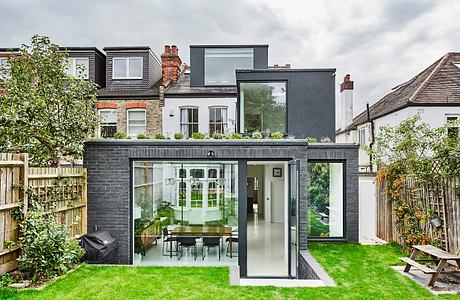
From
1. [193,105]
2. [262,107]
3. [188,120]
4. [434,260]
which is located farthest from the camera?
[188,120]

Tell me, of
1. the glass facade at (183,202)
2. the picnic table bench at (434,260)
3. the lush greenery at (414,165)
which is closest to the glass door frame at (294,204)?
the glass facade at (183,202)

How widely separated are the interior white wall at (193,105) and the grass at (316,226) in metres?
8.34

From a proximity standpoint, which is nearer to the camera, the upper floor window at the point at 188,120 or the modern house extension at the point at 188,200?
the modern house extension at the point at 188,200

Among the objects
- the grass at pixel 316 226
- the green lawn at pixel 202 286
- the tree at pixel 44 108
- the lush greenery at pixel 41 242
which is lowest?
the green lawn at pixel 202 286

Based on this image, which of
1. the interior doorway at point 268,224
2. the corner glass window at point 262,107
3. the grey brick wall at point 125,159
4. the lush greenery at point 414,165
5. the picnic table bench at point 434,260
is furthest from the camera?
the corner glass window at point 262,107

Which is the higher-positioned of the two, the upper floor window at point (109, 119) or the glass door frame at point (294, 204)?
the upper floor window at point (109, 119)

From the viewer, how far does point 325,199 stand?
1146 centimetres

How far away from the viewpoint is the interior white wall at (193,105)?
18.6m

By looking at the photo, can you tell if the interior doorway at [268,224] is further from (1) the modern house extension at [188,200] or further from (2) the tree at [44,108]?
(2) the tree at [44,108]

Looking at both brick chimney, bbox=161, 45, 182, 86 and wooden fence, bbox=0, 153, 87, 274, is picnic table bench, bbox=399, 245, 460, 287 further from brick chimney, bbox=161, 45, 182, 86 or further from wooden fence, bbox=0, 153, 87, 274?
brick chimney, bbox=161, 45, 182, 86

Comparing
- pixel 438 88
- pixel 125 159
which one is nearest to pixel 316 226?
pixel 125 159

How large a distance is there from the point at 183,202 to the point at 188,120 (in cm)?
994

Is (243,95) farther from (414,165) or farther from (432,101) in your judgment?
(432,101)

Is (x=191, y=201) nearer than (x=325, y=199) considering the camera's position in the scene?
Yes
